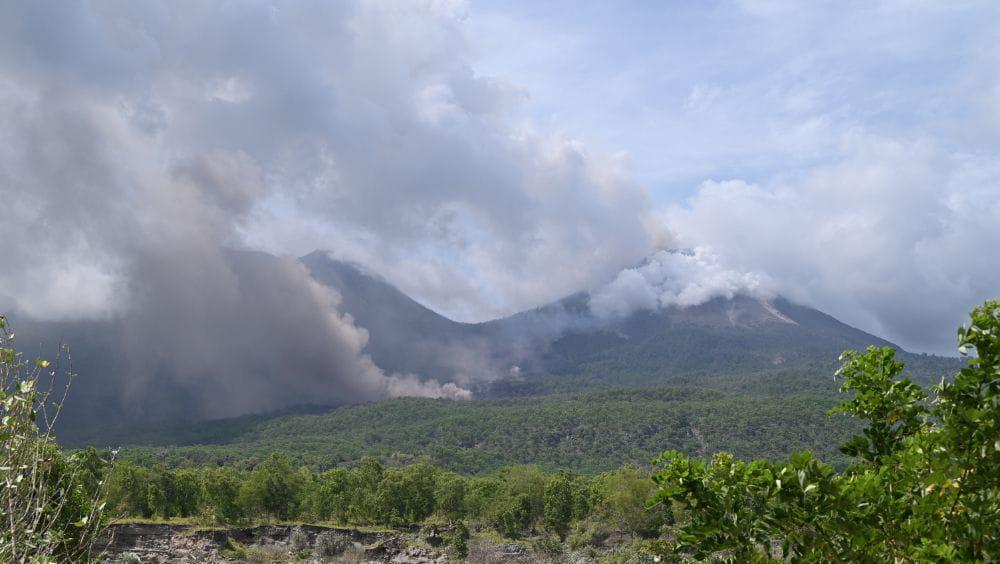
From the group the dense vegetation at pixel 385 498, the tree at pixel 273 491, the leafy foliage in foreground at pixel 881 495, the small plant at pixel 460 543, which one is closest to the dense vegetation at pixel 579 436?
the tree at pixel 273 491

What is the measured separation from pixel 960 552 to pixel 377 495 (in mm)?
58856

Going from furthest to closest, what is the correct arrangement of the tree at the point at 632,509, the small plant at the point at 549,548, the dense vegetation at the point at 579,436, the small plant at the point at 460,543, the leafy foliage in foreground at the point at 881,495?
1. the dense vegetation at the point at 579,436
2. the tree at the point at 632,509
3. the small plant at the point at 549,548
4. the small plant at the point at 460,543
5. the leafy foliage in foreground at the point at 881,495

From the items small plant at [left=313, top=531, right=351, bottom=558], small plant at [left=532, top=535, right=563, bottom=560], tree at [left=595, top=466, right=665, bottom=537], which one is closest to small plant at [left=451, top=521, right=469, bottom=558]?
small plant at [left=532, top=535, right=563, bottom=560]

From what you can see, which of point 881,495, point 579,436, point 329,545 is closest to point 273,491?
point 329,545

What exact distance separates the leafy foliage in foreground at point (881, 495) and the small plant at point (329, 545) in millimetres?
41086

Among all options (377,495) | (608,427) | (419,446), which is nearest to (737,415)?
(608,427)

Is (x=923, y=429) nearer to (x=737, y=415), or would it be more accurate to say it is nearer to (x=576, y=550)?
(x=576, y=550)

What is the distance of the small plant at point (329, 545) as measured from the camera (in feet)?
132

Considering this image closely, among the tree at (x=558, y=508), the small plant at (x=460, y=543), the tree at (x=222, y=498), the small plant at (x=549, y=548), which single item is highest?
the tree at (x=558, y=508)

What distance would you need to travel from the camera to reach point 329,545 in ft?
136

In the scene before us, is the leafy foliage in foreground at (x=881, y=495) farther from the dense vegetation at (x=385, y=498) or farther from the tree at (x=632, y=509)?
the dense vegetation at (x=385, y=498)

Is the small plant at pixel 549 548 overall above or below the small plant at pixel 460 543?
above

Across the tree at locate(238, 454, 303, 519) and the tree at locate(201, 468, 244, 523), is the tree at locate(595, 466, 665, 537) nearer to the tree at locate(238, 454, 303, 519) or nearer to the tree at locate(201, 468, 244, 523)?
the tree at locate(238, 454, 303, 519)

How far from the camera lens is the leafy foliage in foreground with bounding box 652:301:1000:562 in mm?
3404
